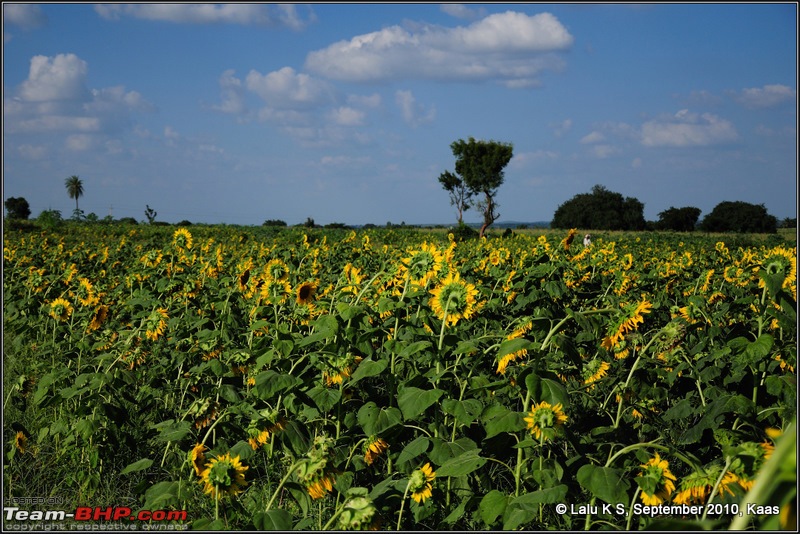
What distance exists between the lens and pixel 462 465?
8.00ft

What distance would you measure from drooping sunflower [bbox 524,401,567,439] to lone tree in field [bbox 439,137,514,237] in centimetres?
5187

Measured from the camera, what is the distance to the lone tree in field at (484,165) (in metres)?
54.0

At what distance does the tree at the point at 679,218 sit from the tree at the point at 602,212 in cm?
355

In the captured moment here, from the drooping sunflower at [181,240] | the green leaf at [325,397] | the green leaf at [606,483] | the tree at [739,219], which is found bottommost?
the green leaf at [606,483]

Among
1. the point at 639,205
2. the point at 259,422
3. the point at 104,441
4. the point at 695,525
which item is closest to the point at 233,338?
the point at 104,441

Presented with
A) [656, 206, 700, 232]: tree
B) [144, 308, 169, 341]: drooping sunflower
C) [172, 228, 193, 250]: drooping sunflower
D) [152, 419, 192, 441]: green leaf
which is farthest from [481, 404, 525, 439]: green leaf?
[656, 206, 700, 232]: tree

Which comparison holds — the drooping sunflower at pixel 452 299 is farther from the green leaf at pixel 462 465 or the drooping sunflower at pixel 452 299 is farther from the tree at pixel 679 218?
the tree at pixel 679 218

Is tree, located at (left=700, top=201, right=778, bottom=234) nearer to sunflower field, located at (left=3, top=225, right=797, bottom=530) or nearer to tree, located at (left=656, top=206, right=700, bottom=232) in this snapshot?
tree, located at (left=656, top=206, right=700, bottom=232)

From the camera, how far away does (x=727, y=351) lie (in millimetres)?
3123

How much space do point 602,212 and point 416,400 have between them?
244 ft

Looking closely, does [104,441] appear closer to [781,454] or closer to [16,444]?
[16,444]

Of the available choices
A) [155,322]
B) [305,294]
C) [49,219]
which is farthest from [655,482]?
[49,219]

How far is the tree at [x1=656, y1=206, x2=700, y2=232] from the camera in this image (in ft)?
220

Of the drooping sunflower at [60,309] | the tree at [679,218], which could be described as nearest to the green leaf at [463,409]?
the drooping sunflower at [60,309]
